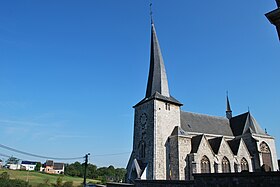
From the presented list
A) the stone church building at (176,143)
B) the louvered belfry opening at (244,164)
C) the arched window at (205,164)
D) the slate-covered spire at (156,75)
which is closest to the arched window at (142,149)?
the stone church building at (176,143)

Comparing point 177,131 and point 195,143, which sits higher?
point 177,131

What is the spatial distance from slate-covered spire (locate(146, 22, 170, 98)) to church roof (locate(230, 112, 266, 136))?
13143mm

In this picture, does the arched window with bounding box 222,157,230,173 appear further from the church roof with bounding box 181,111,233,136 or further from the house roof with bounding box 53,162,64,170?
the house roof with bounding box 53,162,64,170

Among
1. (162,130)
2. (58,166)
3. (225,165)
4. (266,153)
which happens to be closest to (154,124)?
(162,130)

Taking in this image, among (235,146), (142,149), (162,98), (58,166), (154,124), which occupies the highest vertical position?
(162,98)

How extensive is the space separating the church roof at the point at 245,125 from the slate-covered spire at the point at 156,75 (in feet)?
43.1

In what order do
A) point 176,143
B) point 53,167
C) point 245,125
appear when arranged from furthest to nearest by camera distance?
1. point 53,167
2. point 245,125
3. point 176,143

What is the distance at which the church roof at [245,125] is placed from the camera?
3147 centimetres

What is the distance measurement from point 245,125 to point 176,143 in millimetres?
14130

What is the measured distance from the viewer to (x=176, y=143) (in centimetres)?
2389

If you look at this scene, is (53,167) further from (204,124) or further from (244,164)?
(244,164)

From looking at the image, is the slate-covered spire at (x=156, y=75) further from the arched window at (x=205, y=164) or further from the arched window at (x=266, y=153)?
the arched window at (x=266, y=153)

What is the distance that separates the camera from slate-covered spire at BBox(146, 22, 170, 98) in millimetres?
27219

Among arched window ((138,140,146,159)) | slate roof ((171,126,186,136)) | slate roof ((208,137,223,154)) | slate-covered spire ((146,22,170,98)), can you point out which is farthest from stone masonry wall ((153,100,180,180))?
slate roof ((208,137,223,154))
